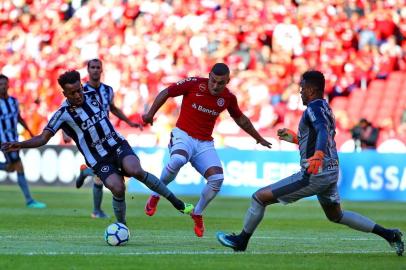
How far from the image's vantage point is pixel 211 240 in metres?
12.8

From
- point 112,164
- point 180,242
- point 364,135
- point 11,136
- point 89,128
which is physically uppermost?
point 89,128

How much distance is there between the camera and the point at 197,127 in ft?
45.5

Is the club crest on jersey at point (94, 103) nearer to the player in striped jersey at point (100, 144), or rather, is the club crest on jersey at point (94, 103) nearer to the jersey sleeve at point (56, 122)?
the player in striped jersey at point (100, 144)

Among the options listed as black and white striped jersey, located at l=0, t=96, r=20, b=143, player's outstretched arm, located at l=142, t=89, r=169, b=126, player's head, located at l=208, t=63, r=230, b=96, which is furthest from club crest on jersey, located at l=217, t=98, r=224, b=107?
black and white striped jersey, located at l=0, t=96, r=20, b=143

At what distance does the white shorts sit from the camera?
13.7 m

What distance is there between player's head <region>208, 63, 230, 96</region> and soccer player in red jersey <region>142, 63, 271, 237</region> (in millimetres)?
13

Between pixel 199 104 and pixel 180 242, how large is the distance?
223 cm

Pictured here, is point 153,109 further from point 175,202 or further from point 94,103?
point 175,202

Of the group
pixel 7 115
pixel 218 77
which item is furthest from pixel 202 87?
pixel 7 115

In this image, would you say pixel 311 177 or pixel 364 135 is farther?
pixel 364 135

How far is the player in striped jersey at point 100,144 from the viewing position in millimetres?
12211

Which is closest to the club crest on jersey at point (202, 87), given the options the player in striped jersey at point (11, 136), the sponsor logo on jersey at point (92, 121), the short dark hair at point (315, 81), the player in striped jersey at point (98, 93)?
the sponsor logo on jersey at point (92, 121)

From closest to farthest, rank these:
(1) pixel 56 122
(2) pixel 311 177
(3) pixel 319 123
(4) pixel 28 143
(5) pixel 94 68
Answer: (3) pixel 319 123 → (2) pixel 311 177 → (4) pixel 28 143 → (1) pixel 56 122 → (5) pixel 94 68

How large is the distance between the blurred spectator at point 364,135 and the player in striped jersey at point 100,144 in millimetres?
14644
